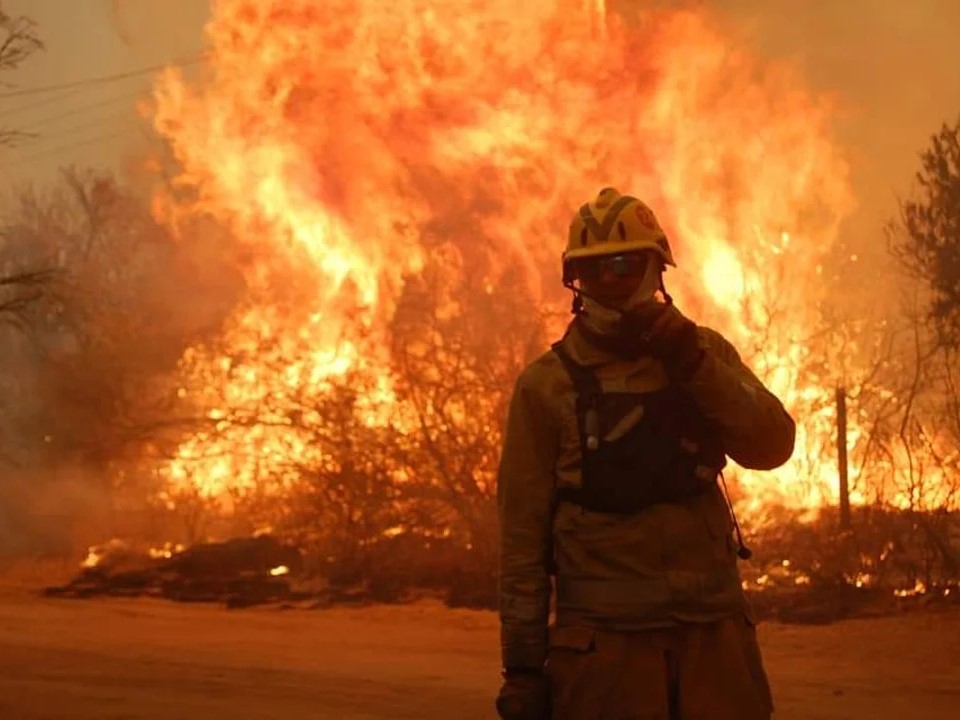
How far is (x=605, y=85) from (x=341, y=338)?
4.97 meters

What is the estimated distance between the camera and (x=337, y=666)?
1135cm

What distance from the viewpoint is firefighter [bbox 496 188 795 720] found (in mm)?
3512

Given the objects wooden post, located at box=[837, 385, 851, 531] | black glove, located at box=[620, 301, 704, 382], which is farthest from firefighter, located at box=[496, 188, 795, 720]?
wooden post, located at box=[837, 385, 851, 531]

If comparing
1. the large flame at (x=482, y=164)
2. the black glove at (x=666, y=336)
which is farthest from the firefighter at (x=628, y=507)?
the large flame at (x=482, y=164)

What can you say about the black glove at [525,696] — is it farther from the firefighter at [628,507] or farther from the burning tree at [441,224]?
the burning tree at [441,224]

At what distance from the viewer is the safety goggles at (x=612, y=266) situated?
3648 mm

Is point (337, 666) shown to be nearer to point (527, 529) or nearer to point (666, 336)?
point (527, 529)

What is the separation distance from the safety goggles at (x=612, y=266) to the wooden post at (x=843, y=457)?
12530mm

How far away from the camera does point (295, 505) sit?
18953 millimetres

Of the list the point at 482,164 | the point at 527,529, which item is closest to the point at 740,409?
the point at 527,529

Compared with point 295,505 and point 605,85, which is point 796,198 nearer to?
point 605,85

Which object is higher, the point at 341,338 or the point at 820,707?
the point at 341,338

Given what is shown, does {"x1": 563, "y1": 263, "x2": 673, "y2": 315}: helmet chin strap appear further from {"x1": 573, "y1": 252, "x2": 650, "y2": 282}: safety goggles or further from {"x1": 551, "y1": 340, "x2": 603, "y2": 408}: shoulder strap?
{"x1": 551, "y1": 340, "x2": 603, "y2": 408}: shoulder strap

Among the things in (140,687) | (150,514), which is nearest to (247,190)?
(150,514)
